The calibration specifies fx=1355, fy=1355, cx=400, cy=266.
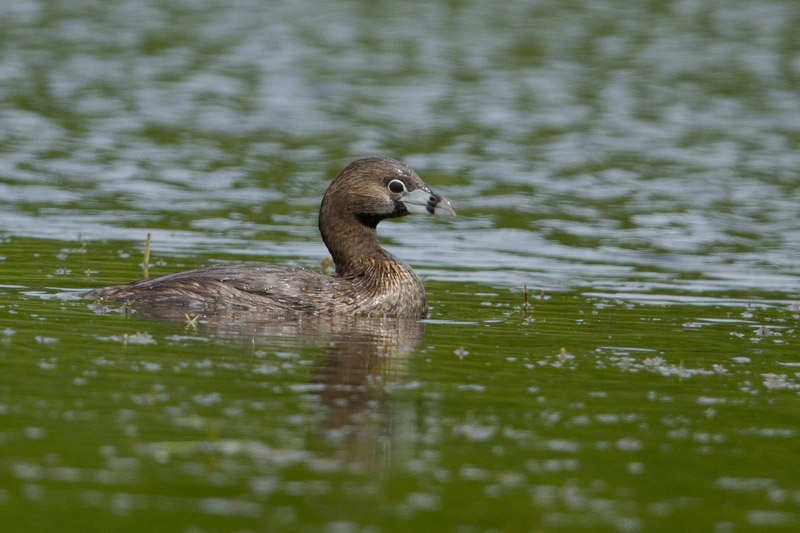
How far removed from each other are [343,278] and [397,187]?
1.19 m

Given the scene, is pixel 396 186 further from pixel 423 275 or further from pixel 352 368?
pixel 352 368

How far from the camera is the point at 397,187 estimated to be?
1512 cm

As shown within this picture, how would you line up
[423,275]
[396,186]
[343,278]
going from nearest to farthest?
1. [343,278]
2. [396,186]
3. [423,275]

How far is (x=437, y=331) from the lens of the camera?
45.0ft

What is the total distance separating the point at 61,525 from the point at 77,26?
4182 centimetres

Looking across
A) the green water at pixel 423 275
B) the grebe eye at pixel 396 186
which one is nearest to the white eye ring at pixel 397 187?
the grebe eye at pixel 396 186

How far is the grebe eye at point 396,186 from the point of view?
594 inches

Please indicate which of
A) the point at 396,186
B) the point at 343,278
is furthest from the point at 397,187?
the point at 343,278

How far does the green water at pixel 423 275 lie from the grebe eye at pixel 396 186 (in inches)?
56.7

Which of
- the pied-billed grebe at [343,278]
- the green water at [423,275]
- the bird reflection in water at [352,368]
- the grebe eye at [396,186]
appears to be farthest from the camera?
the grebe eye at [396,186]

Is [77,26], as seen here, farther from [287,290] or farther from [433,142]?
[287,290]

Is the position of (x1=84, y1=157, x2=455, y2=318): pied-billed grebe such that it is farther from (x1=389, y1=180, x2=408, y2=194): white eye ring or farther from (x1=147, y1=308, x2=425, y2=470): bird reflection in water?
(x1=147, y1=308, x2=425, y2=470): bird reflection in water

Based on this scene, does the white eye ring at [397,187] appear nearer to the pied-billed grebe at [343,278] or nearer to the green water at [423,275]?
the pied-billed grebe at [343,278]

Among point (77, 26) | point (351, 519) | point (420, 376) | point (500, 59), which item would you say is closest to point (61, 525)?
point (351, 519)
